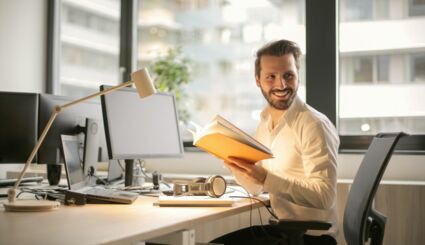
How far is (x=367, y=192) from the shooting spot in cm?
184

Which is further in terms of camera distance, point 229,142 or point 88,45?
point 88,45

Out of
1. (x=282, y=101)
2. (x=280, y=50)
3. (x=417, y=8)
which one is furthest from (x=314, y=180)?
(x=417, y=8)

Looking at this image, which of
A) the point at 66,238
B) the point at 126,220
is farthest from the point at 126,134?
the point at 66,238

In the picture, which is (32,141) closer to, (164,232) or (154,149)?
(154,149)

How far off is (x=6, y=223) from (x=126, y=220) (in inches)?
14.0

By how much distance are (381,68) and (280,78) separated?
1300mm

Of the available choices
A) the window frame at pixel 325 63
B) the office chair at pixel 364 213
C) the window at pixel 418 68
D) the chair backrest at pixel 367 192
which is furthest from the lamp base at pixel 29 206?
the window at pixel 418 68

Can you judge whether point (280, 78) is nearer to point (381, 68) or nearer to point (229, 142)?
point (229, 142)

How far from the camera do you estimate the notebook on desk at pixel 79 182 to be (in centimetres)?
220

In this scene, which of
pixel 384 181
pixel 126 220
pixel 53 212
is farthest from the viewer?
pixel 384 181

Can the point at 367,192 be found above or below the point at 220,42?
below

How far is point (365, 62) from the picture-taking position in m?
3.59

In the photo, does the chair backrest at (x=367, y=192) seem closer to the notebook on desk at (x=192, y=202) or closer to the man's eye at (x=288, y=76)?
the notebook on desk at (x=192, y=202)

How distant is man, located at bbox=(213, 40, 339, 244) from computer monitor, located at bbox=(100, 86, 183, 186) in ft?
1.72
